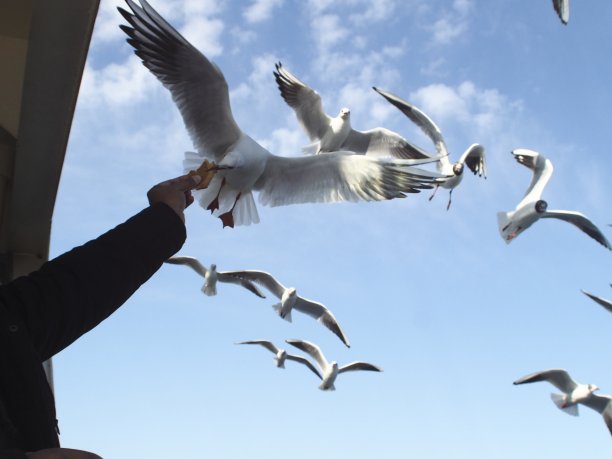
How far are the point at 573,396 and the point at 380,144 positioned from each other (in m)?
4.81

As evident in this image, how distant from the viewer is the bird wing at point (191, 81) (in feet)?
11.5

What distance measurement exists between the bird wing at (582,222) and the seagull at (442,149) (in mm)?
1073

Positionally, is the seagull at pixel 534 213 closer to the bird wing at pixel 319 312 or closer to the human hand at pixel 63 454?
the bird wing at pixel 319 312

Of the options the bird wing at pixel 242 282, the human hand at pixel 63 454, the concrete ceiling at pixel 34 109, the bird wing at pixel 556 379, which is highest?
the bird wing at pixel 242 282

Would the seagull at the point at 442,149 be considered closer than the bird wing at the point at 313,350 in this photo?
Yes

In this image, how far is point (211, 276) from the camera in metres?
9.16

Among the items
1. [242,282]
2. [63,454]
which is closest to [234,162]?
[63,454]

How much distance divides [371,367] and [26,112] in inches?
354

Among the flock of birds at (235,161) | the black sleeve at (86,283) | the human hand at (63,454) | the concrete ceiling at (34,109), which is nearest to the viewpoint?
the human hand at (63,454)

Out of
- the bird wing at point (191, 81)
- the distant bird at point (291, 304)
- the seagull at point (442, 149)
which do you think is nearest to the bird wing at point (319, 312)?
the distant bird at point (291, 304)

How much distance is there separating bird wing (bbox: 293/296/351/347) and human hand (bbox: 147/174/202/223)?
8313 mm

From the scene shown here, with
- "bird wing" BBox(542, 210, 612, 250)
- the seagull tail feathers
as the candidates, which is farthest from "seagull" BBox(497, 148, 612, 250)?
the seagull tail feathers

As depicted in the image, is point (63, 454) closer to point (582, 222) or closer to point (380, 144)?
point (380, 144)

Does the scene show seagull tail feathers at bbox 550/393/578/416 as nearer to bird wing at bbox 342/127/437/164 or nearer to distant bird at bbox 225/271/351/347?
distant bird at bbox 225/271/351/347
